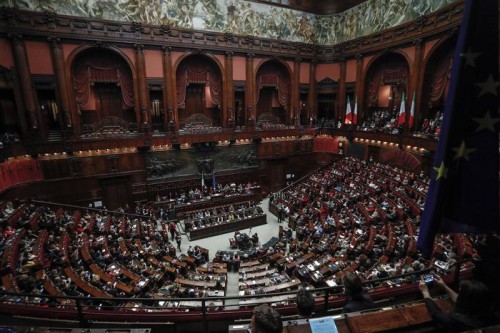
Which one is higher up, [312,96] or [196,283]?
[312,96]

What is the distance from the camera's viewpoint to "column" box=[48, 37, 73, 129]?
1377 centimetres

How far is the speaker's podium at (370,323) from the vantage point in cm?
231

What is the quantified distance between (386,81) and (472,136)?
59.4ft

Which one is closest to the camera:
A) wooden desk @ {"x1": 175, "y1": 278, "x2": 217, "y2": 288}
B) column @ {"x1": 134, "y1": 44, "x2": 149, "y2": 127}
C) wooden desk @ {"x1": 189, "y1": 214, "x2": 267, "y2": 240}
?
wooden desk @ {"x1": 175, "y1": 278, "x2": 217, "y2": 288}

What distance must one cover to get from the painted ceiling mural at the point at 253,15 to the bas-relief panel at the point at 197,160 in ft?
26.2

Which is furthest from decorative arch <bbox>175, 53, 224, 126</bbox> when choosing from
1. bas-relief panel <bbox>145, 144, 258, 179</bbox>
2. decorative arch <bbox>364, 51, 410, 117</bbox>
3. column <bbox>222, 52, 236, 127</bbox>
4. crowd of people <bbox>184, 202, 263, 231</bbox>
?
decorative arch <bbox>364, 51, 410, 117</bbox>

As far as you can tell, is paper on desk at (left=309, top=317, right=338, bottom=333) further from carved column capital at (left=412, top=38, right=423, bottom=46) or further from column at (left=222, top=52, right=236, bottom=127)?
carved column capital at (left=412, top=38, right=423, bottom=46)

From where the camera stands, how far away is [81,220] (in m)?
12.5

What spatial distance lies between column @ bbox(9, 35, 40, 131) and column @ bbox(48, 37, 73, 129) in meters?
1.14

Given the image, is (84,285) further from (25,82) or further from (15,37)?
(15,37)

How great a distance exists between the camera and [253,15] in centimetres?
1841

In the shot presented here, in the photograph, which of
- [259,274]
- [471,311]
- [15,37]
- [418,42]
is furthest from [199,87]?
[471,311]

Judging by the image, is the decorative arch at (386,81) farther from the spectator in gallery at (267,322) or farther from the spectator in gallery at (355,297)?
the spectator in gallery at (267,322)

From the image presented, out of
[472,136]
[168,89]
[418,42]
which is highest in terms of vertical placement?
[418,42]
